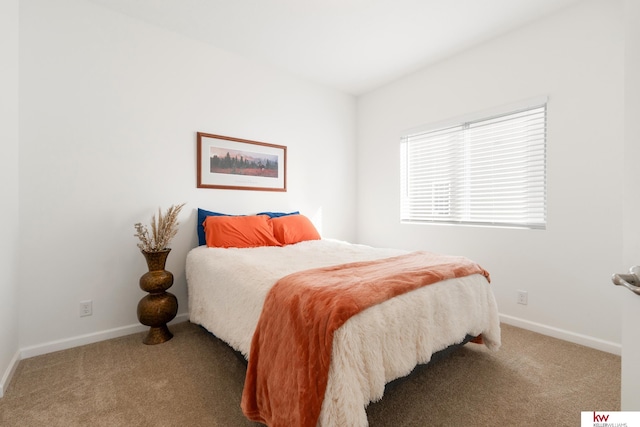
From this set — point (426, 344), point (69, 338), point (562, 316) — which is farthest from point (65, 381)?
point (562, 316)

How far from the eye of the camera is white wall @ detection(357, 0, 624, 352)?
7.04 ft

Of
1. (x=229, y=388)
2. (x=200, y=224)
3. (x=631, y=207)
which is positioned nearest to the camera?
(x=631, y=207)

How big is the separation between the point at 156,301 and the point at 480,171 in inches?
125

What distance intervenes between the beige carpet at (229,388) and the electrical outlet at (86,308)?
9.9 inches

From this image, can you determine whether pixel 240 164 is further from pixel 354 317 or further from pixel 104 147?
pixel 354 317

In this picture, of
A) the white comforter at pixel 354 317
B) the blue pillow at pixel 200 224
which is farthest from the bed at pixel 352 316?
the blue pillow at pixel 200 224

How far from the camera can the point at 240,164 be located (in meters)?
3.11

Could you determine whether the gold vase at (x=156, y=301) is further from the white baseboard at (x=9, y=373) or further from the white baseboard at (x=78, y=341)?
the white baseboard at (x=9, y=373)

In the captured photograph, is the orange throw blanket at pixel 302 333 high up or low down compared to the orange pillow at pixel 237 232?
down

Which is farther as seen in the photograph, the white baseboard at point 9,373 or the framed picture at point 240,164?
the framed picture at point 240,164

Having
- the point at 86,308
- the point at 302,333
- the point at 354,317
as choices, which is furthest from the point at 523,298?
the point at 86,308

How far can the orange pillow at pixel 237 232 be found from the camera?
259cm

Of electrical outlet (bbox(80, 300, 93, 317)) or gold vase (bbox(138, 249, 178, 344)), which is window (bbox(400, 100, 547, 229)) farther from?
electrical outlet (bbox(80, 300, 93, 317))

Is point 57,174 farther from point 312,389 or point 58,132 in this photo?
point 312,389
